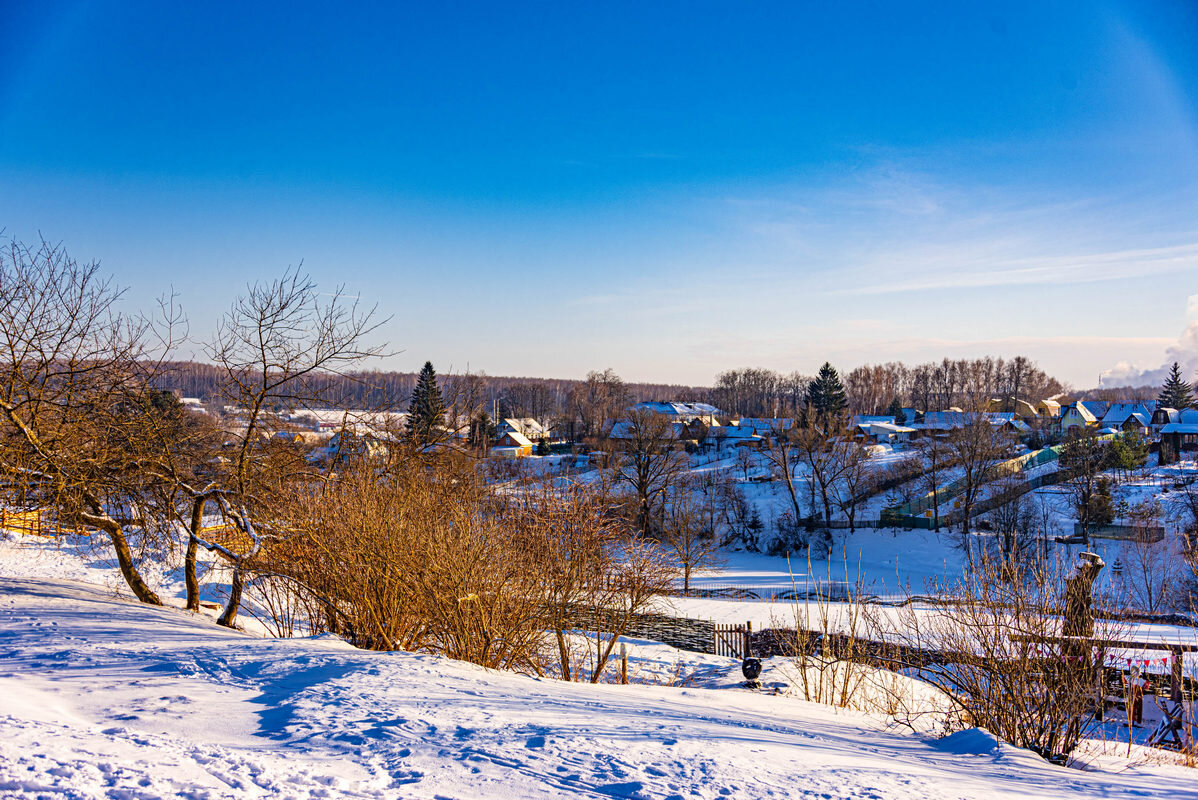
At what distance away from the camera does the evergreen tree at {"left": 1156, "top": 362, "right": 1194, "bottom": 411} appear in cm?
6712

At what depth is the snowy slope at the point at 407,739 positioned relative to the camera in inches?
135

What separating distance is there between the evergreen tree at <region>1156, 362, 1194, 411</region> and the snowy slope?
81.5 meters

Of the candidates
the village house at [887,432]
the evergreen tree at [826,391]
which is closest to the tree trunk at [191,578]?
the village house at [887,432]

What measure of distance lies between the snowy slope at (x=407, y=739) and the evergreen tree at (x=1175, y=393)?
81.5m

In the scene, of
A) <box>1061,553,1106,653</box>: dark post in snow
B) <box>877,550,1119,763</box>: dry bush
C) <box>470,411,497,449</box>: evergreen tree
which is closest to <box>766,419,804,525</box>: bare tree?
<box>470,411,497,449</box>: evergreen tree

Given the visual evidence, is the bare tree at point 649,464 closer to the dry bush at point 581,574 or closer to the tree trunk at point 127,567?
the dry bush at point 581,574

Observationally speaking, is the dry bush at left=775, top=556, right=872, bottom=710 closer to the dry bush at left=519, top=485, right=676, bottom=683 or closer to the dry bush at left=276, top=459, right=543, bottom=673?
the dry bush at left=519, top=485, right=676, bottom=683

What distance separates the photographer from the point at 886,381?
11350 centimetres

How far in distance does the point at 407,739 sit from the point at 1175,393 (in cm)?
8780

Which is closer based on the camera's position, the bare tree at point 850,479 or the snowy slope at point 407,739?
the snowy slope at point 407,739

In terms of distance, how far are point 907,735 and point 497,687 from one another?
141 inches

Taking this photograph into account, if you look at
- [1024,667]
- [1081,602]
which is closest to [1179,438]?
[1081,602]

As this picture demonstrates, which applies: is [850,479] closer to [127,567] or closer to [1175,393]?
[127,567]

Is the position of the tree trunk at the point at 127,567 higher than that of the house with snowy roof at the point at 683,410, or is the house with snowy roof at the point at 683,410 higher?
the house with snowy roof at the point at 683,410
